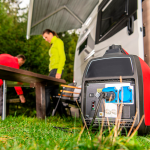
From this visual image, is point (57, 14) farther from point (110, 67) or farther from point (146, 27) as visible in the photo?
point (110, 67)

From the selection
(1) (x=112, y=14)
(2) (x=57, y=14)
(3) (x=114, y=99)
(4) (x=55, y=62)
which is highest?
(2) (x=57, y=14)

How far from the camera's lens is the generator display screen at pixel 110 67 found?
1.67 metres

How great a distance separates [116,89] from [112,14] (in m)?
1.59

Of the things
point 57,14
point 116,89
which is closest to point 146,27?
point 116,89

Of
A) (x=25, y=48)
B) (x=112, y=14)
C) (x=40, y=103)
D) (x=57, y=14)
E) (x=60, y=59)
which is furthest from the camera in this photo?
(x=25, y=48)

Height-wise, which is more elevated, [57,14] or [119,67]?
[57,14]

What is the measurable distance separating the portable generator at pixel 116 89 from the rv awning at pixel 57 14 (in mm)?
2537

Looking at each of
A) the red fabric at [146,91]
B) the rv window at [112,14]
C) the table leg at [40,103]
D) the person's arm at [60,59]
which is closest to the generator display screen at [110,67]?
the red fabric at [146,91]

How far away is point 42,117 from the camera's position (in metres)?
2.98

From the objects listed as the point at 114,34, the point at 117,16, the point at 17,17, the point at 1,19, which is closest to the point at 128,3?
the point at 117,16

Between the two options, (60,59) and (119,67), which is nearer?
(119,67)

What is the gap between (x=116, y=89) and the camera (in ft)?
5.35

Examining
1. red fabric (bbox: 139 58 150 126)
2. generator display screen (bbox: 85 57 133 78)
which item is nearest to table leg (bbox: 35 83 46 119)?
generator display screen (bbox: 85 57 133 78)

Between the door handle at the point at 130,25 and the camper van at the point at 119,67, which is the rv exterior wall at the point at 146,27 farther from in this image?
the door handle at the point at 130,25
